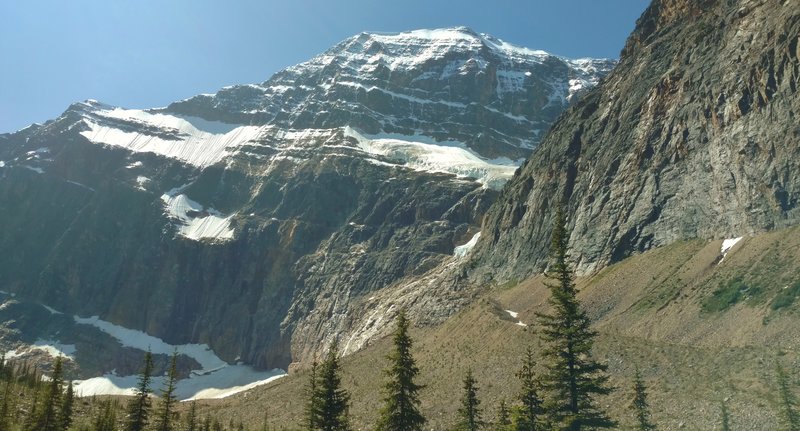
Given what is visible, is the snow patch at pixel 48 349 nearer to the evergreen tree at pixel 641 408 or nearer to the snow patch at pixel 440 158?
the snow patch at pixel 440 158

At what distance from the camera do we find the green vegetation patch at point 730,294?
4559 cm

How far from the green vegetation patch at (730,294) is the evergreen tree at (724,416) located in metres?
14.7

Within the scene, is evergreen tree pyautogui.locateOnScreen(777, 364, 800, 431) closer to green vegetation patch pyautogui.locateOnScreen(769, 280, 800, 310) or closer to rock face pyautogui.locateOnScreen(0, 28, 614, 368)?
green vegetation patch pyautogui.locateOnScreen(769, 280, 800, 310)

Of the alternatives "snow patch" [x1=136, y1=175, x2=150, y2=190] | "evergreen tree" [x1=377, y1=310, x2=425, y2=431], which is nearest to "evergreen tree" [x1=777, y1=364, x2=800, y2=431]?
"evergreen tree" [x1=377, y1=310, x2=425, y2=431]

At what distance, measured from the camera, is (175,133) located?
7603 inches

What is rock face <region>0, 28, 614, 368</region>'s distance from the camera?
12025cm

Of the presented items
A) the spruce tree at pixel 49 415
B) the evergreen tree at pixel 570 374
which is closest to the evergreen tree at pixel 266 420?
the spruce tree at pixel 49 415

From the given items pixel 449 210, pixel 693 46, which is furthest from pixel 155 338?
pixel 693 46

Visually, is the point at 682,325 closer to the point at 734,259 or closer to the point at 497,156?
the point at 734,259

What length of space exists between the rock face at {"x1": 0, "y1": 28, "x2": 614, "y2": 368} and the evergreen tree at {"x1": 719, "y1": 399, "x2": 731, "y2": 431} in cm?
5339

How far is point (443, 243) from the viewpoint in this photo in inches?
4459

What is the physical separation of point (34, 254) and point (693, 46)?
497ft

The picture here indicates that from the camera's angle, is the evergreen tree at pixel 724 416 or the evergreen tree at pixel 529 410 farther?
the evergreen tree at pixel 724 416

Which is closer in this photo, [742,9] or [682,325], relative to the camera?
[682,325]
